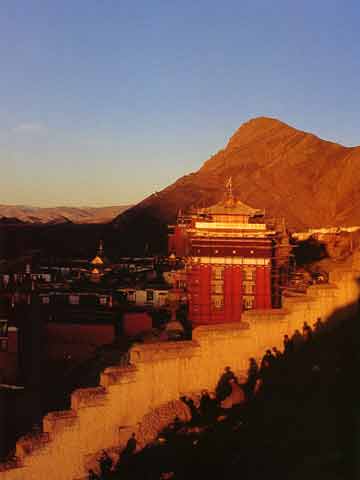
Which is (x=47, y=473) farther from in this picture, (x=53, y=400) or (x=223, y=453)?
(x=53, y=400)

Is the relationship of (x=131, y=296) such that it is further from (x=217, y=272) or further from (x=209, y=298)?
(x=217, y=272)

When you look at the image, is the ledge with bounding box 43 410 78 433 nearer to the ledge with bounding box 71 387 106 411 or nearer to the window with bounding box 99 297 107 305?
Answer: the ledge with bounding box 71 387 106 411

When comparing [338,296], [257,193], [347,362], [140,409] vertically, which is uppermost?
[257,193]

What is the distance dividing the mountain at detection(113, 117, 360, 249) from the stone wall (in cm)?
7574

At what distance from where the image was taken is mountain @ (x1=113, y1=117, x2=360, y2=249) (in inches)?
4198

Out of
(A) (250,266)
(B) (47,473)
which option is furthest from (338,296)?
(A) (250,266)

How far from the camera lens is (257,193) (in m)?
126

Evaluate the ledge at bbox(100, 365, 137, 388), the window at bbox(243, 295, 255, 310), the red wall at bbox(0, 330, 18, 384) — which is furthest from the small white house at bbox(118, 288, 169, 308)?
the ledge at bbox(100, 365, 137, 388)

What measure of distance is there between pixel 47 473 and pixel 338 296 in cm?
611

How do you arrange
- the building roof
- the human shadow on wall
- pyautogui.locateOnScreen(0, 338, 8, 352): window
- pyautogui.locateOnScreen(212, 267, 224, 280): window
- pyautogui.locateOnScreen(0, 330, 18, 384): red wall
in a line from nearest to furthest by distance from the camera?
the human shadow on wall
pyautogui.locateOnScreen(0, 330, 18, 384): red wall
pyautogui.locateOnScreen(0, 338, 8, 352): window
pyautogui.locateOnScreen(212, 267, 224, 280): window
the building roof

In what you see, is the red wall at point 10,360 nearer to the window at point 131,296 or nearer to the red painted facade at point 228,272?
the red painted facade at point 228,272

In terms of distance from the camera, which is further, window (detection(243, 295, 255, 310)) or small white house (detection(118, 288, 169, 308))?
small white house (detection(118, 288, 169, 308))

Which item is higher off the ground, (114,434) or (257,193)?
(257,193)

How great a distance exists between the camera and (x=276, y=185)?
130500 mm
